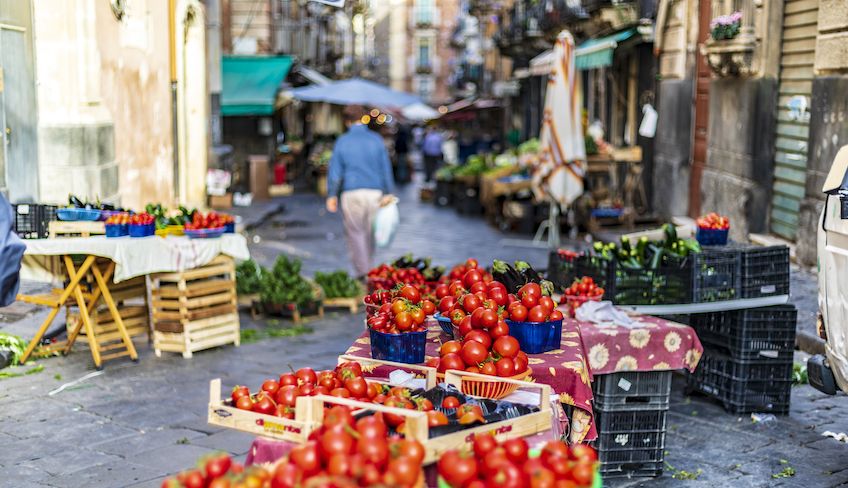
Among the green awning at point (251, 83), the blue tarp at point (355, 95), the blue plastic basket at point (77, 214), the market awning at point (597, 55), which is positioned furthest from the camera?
the green awning at point (251, 83)

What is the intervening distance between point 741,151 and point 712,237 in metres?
6.82

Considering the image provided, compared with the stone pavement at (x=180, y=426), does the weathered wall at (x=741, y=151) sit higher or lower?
higher

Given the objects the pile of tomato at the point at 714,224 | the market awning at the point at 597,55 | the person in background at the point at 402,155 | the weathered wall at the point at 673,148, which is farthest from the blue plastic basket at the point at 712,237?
the person in background at the point at 402,155

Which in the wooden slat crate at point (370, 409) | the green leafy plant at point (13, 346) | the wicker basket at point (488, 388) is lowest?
the green leafy plant at point (13, 346)

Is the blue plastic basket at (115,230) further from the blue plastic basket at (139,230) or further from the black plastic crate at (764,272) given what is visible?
the black plastic crate at (764,272)

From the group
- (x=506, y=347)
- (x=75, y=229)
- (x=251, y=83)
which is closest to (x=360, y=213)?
(x=75, y=229)

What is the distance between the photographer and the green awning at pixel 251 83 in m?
22.6

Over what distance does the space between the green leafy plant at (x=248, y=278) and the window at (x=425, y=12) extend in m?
72.0

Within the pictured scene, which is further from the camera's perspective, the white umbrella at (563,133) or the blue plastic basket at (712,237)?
the white umbrella at (563,133)

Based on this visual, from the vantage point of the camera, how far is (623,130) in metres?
21.5

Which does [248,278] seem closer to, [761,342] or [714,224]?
[714,224]

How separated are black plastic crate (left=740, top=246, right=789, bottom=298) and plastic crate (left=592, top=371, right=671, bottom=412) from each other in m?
1.18

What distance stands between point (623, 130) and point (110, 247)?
51.2ft

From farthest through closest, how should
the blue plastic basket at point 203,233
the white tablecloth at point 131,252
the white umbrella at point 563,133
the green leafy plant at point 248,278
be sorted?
the white umbrella at point 563,133
the green leafy plant at point 248,278
the blue plastic basket at point 203,233
the white tablecloth at point 131,252
